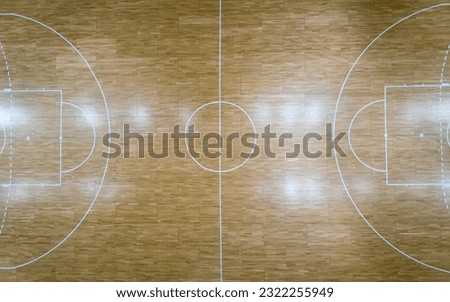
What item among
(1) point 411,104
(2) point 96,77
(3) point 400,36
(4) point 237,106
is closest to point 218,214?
(4) point 237,106

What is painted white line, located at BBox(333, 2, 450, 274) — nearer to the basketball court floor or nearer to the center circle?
the basketball court floor

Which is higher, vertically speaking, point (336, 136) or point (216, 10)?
point (216, 10)

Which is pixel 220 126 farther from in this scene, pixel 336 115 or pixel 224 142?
pixel 336 115

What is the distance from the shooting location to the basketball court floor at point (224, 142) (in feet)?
6.68

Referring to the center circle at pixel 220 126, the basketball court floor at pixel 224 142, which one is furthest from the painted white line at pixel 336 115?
the center circle at pixel 220 126

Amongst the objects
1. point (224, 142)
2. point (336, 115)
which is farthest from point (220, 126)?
point (336, 115)

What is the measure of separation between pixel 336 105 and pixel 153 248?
112 centimetres

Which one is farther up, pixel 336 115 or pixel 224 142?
pixel 336 115

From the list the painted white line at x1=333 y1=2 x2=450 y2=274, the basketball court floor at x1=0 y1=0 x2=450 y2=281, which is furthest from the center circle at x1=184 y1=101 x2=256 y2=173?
the painted white line at x1=333 y1=2 x2=450 y2=274

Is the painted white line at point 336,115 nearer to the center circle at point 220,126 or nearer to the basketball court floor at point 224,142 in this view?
the basketball court floor at point 224,142

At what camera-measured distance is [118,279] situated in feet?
6.79

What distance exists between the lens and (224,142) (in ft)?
6.81

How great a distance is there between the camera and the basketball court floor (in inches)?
80.1

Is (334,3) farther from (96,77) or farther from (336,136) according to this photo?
(96,77)
